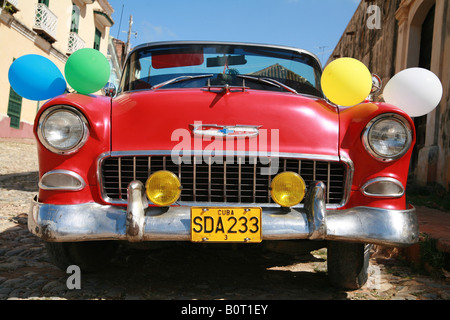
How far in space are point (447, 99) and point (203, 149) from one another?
537cm

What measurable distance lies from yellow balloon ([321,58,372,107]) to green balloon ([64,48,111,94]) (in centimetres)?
143

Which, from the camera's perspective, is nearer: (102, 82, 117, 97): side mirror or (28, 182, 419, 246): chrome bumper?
(28, 182, 419, 246): chrome bumper

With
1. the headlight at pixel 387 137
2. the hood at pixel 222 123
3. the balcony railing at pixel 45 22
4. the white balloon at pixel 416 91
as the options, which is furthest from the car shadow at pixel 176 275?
the balcony railing at pixel 45 22

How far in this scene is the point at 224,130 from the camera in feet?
7.36

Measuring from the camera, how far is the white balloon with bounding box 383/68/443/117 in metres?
2.71

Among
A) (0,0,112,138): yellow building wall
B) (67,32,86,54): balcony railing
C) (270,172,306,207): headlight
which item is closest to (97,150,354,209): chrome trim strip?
(270,172,306,207): headlight

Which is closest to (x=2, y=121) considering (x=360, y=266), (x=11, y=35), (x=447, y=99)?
(x=11, y=35)

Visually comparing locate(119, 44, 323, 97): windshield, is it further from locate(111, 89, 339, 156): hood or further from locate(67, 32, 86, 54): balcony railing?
locate(67, 32, 86, 54): balcony railing

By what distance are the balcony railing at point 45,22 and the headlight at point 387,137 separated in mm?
14093

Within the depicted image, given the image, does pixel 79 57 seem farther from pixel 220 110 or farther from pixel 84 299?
pixel 84 299

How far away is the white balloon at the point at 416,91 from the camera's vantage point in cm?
271

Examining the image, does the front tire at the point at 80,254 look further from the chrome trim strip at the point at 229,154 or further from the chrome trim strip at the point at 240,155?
the chrome trim strip at the point at 229,154

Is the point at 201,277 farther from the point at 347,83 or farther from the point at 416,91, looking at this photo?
the point at 416,91

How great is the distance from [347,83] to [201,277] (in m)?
1.52
